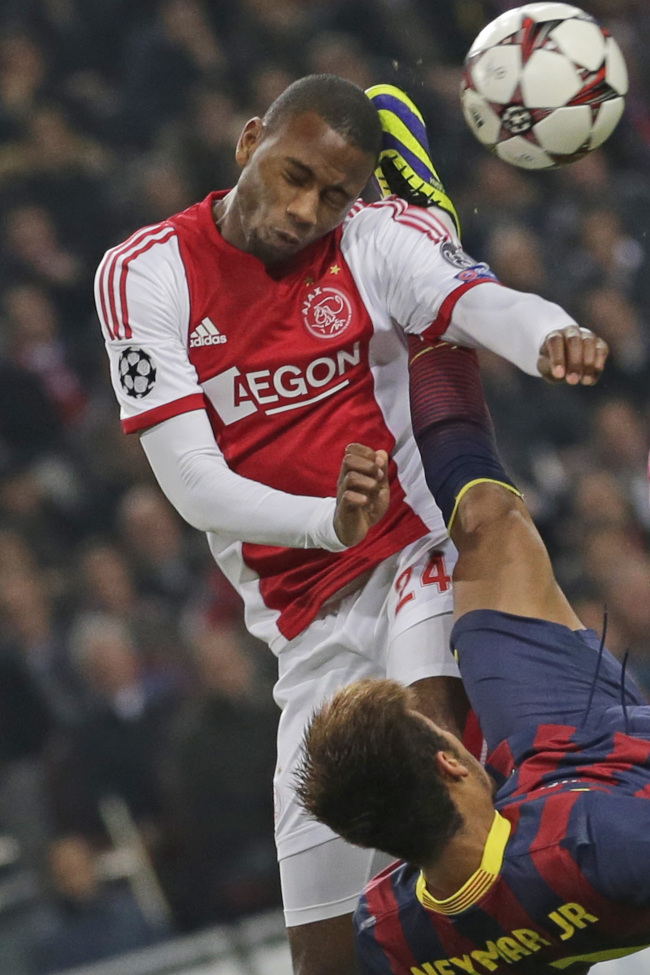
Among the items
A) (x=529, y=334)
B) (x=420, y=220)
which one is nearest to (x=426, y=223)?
(x=420, y=220)

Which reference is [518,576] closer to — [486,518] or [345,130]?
[486,518]

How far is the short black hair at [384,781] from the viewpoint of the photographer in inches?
70.4

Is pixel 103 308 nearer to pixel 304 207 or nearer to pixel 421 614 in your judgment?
pixel 304 207

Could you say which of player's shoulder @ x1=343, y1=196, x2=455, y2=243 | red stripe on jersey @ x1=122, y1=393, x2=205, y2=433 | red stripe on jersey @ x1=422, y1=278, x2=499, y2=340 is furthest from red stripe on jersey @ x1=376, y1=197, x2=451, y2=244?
red stripe on jersey @ x1=122, y1=393, x2=205, y2=433

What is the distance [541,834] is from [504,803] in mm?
114

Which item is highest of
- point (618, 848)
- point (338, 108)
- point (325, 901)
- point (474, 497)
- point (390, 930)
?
point (338, 108)

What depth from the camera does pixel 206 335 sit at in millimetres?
2496

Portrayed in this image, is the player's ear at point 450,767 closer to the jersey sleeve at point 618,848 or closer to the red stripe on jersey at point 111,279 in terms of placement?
the jersey sleeve at point 618,848

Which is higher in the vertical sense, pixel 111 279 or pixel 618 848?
pixel 111 279

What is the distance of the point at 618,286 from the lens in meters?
5.51

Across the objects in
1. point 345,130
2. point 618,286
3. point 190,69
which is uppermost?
point 190,69

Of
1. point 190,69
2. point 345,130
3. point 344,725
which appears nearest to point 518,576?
point 344,725

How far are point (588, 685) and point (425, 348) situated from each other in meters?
0.72

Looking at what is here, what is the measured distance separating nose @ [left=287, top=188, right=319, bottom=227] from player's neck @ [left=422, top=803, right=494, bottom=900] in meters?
1.06
